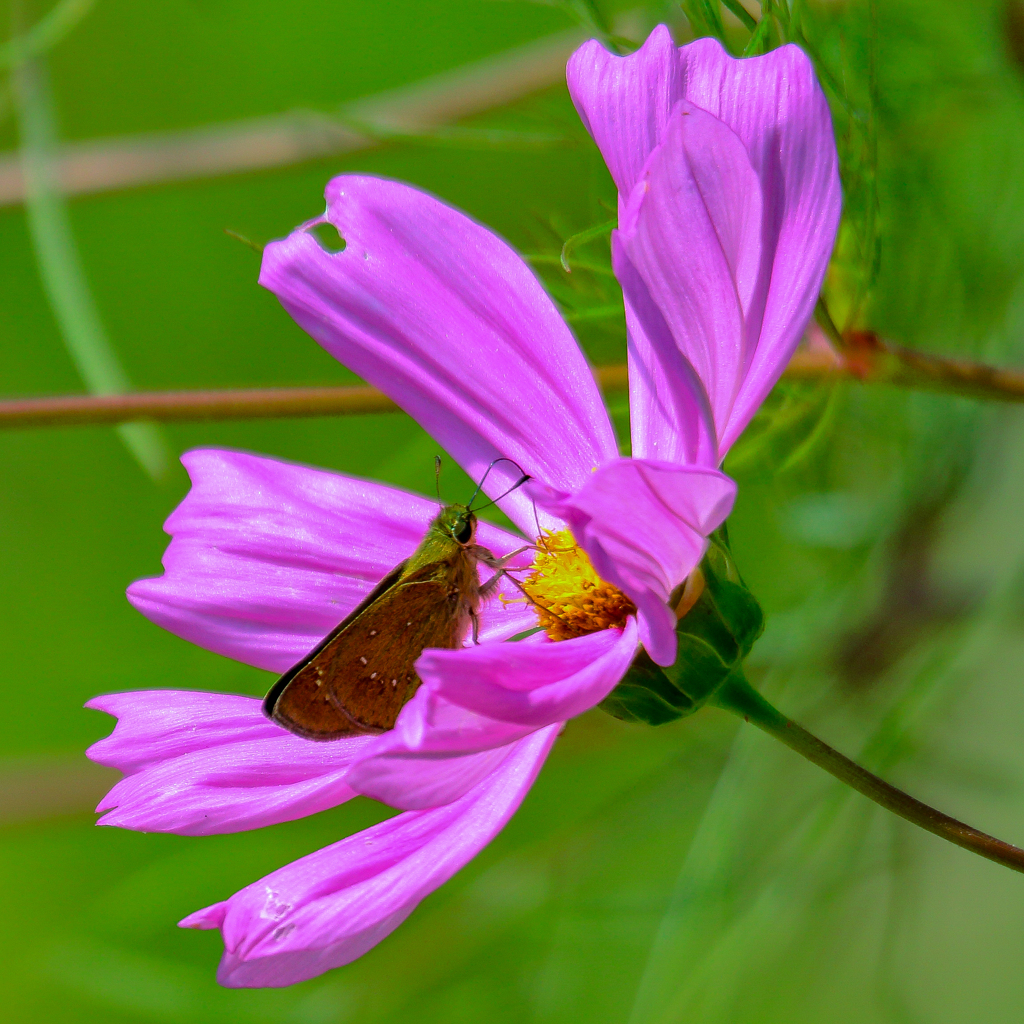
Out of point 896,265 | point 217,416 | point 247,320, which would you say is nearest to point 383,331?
point 217,416

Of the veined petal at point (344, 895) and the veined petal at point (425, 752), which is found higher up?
the veined petal at point (425, 752)

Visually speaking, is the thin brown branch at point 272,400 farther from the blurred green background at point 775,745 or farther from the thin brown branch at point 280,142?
the thin brown branch at point 280,142

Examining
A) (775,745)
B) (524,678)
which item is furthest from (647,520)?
(775,745)

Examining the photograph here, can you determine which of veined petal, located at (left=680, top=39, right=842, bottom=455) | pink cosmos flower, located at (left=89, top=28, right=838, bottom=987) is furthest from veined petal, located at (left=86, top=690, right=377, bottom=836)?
veined petal, located at (left=680, top=39, right=842, bottom=455)

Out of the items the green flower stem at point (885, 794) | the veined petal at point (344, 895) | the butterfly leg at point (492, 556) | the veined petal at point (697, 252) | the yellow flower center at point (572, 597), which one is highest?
the veined petal at point (697, 252)

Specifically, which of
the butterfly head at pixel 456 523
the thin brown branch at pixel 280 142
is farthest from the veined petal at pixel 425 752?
the thin brown branch at pixel 280 142

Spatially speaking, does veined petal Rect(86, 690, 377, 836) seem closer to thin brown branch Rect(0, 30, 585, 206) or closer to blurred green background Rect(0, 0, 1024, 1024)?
blurred green background Rect(0, 0, 1024, 1024)
